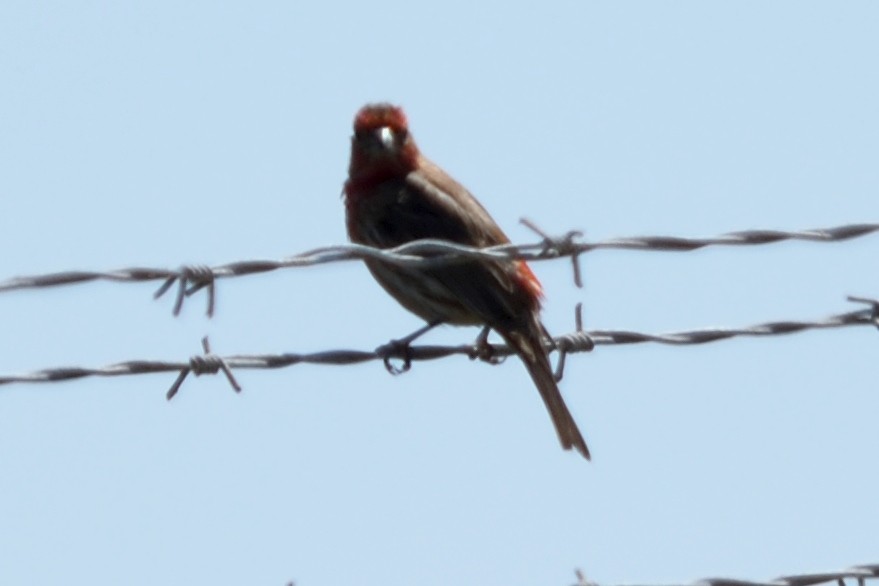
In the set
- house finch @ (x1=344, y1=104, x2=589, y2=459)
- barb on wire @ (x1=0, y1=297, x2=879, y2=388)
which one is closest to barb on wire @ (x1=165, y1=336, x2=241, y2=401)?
barb on wire @ (x1=0, y1=297, x2=879, y2=388)

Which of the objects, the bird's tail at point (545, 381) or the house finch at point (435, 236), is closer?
the bird's tail at point (545, 381)

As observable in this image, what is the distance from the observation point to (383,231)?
9094mm

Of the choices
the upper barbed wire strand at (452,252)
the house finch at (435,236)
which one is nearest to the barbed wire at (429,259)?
the upper barbed wire strand at (452,252)

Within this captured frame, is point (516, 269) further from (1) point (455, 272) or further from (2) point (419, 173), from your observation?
(2) point (419, 173)

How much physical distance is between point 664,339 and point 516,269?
2.74 meters

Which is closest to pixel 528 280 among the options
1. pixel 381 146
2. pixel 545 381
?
pixel 545 381

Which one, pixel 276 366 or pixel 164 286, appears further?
pixel 276 366

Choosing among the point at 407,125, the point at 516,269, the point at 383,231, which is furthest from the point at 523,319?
the point at 407,125

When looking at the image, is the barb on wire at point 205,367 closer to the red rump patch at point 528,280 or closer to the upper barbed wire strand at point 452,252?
the upper barbed wire strand at point 452,252

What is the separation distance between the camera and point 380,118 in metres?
9.83

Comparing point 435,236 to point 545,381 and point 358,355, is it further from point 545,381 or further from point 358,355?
point 358,355

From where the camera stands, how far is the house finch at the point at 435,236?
8.53 m

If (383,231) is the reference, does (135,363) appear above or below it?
below

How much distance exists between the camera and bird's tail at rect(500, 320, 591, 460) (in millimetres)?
8273
